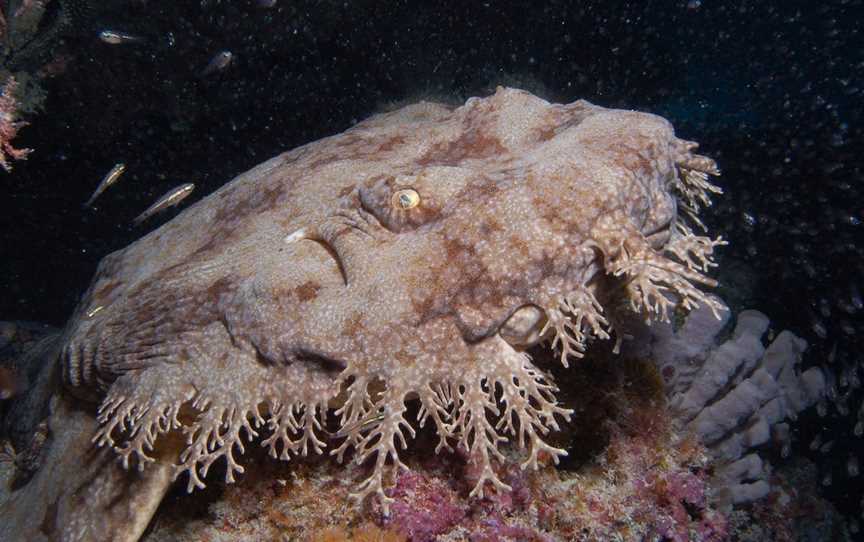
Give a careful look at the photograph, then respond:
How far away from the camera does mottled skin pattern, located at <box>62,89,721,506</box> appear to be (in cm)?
186

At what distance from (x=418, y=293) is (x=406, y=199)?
48cm

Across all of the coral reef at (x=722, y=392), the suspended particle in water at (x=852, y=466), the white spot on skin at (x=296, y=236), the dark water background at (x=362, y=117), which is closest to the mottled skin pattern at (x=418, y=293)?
the white spot on skin at (x=296, y=236)

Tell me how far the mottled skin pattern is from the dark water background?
5.33 metres

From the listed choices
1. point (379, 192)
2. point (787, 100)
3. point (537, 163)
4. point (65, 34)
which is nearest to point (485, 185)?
point (537, 163)

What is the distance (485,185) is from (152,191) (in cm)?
880

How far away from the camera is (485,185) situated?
210 cm

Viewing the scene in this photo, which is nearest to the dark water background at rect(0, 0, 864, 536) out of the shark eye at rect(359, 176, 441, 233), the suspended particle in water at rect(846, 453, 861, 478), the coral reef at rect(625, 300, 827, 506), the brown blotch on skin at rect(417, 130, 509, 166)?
the suspended particle in water at rect(846, 453, 861, 478)

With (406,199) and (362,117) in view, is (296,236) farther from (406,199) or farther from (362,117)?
(362,117)

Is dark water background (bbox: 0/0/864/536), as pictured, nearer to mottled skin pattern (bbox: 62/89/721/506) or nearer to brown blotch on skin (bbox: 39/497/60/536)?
mottled skin pattern (bbox: 62/89/721/506)

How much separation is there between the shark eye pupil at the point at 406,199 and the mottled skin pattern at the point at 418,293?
14 millimetres

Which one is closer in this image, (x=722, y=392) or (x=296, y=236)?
(x=296, y=236)

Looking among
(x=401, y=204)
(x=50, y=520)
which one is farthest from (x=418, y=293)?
(x=50, y=520)

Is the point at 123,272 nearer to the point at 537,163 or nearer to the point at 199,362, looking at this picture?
the point at 199,362

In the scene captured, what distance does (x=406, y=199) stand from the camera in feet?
7.09
